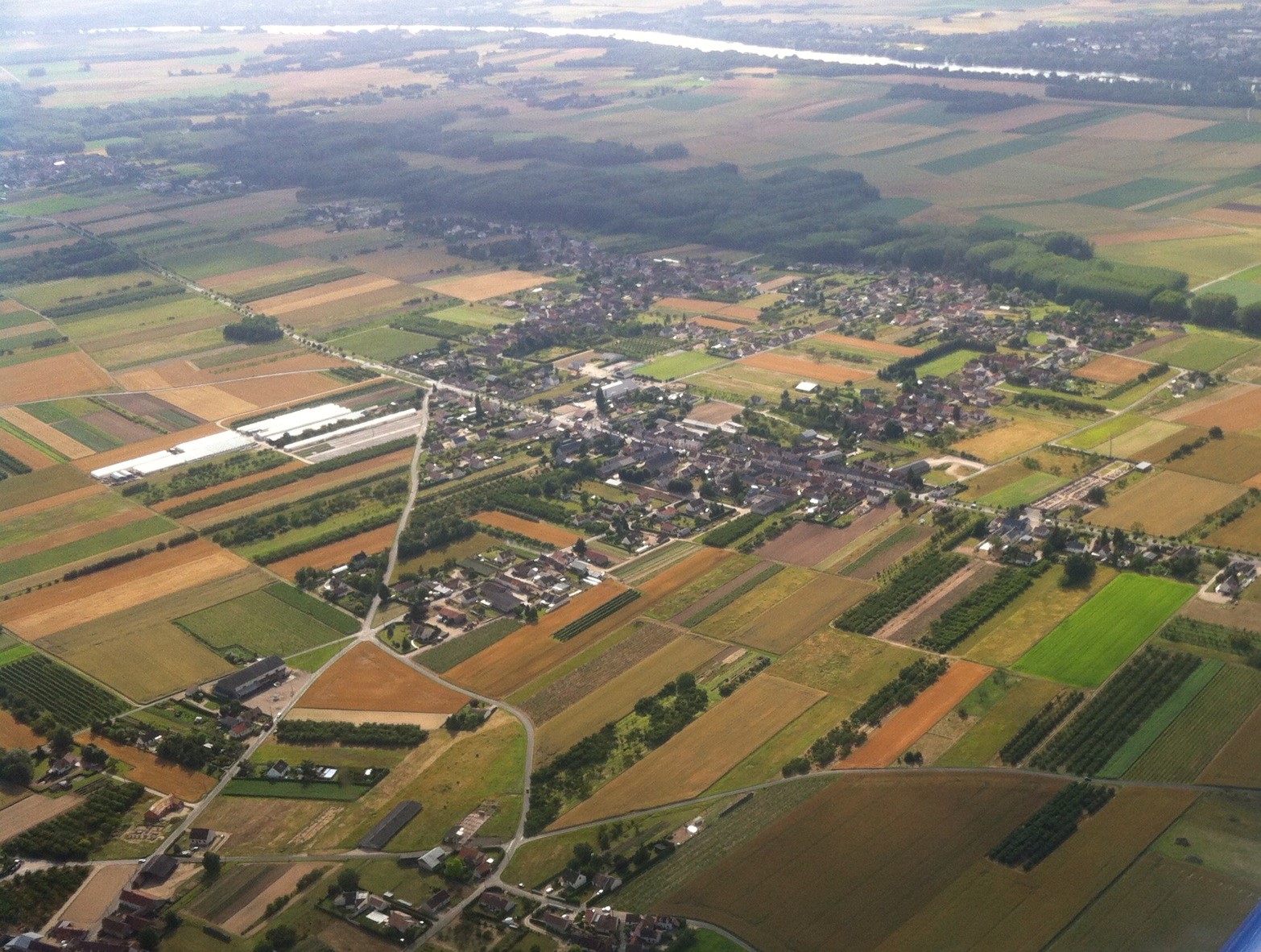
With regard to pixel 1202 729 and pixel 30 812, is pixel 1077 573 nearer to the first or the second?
pixel 1202 729

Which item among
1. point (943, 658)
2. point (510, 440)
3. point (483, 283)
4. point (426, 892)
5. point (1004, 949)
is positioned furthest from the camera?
point (483, 283)

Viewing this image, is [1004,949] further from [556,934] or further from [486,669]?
[486,669]

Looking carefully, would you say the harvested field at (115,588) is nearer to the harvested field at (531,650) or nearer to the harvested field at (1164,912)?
the harvested field at (531,650)

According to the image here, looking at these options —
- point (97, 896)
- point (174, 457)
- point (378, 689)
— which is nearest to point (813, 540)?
point (378, 689)

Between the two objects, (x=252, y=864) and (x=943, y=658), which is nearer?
(x=252, y=864)

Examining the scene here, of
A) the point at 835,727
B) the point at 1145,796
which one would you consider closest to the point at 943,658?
the point at 835,727

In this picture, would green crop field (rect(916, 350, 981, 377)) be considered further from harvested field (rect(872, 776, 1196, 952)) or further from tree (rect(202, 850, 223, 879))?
tree (rect(202, 850, 223, 879))
